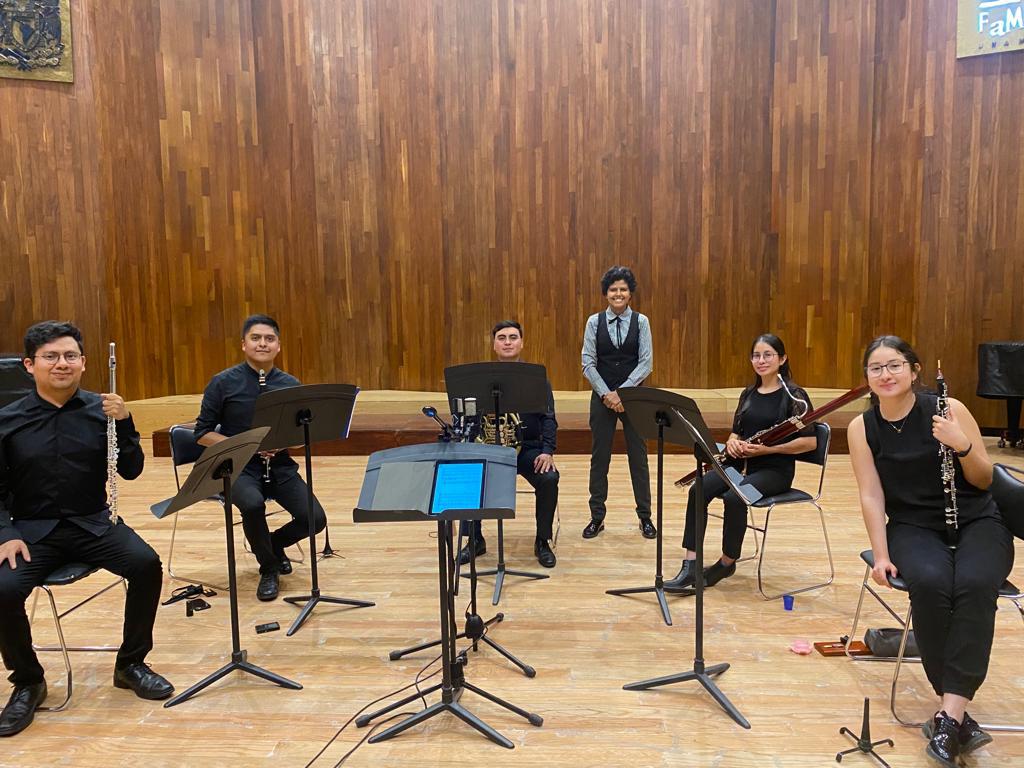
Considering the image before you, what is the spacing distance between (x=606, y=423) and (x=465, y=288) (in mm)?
3552

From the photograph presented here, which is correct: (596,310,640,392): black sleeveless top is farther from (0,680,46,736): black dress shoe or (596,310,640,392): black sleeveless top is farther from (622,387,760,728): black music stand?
(0,680,46,736): black dress shoe

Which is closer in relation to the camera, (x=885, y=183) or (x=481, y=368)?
(x=481, y=368)

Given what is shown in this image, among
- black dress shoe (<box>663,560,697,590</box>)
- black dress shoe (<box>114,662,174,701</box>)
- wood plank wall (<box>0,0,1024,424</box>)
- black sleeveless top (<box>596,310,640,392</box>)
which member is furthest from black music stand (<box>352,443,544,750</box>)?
wood plank wall (<box>0,0,1024,424</box>)

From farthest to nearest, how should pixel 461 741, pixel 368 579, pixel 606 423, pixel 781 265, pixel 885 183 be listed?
pixel 781 265
pixel 885 183
pixel 606 423
pixel 368 579
pixel 461 741

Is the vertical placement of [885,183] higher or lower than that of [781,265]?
higher

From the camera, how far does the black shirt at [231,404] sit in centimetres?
362

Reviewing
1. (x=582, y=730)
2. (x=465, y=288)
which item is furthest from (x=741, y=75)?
(x=582, y=730)

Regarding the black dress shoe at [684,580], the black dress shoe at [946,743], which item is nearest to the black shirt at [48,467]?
the black dress shoe at [684,580]

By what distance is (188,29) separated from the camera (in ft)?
23.2

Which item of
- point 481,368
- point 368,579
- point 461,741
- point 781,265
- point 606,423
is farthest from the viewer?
point 781,265

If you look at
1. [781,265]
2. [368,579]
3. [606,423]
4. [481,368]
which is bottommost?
[368,579]

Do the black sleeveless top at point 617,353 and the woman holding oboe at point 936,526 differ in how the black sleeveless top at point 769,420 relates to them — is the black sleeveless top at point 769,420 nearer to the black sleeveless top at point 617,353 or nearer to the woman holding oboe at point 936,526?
the woman holding oboe at point 936,526

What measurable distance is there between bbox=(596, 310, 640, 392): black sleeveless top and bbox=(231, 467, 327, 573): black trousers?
1778mm

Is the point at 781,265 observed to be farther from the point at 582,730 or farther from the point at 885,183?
the point at 582,730
